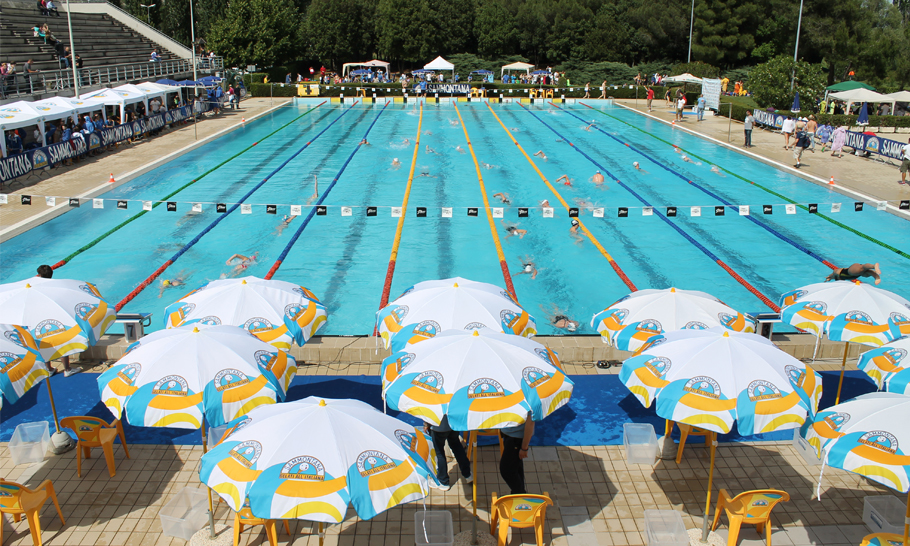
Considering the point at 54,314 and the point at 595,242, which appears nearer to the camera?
the point at 54,314

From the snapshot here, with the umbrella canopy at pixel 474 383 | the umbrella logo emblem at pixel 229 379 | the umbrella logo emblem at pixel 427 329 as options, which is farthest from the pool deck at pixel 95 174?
the umbrella canopy at pixel 474 383

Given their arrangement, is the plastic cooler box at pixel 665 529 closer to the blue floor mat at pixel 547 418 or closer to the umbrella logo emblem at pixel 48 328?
the blue floor mat at pixel 547 418

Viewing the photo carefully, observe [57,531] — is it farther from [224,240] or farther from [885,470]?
[224,240]

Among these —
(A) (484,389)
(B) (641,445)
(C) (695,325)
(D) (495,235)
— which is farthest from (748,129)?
(A) (484,389)

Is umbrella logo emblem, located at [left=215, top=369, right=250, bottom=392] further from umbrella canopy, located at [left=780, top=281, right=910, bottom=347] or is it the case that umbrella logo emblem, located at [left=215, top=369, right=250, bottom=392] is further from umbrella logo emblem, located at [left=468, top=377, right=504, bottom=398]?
umbrella canopy, located at [left=780, top=281, right=910, bottom=347]

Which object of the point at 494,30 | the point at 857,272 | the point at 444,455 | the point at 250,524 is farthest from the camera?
the point at 494,30

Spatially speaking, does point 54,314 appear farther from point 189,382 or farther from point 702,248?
point 702,248

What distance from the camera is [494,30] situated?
187ft

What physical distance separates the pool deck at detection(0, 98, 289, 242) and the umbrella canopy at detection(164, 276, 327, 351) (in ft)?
28.6

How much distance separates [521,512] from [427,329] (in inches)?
78.1

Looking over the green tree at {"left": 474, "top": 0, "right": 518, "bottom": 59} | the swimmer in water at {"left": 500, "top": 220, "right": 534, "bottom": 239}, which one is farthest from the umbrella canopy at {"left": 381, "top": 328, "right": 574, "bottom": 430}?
the green tree at {"left": 474, "top": 0, "right": 518, "bottom": 59}

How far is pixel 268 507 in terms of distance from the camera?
397 centimetres

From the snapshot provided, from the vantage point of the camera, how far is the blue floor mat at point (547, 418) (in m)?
6.89

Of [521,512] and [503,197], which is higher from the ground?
[503,197]
